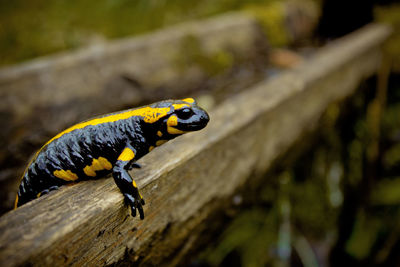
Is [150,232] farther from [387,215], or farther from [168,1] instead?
[168,1]

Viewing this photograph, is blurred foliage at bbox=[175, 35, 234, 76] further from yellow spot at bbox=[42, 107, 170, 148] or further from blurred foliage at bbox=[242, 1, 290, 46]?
yellow spot at bbox=[42, 107, 170, 148]

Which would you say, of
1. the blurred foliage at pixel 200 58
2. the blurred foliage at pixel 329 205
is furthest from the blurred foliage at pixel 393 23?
the blurred foliage at pixel 200 58

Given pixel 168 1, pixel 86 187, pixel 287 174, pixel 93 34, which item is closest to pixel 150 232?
pixel 86 187

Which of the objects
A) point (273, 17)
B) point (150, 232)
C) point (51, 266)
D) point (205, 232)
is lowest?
point (205, 232)

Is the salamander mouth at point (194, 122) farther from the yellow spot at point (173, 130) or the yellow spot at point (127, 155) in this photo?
the yellow spot at point (127, 155)

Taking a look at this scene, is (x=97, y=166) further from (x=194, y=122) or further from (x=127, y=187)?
(x=194, y=122)
